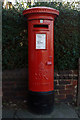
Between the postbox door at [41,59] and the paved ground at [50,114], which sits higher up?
the postbox door at [41,59]

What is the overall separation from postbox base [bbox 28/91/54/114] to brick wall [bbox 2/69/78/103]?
1.97 feet

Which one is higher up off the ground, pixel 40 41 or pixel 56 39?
pixel 56 39

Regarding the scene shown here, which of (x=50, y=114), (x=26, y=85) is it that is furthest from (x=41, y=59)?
(x=50, y=114)

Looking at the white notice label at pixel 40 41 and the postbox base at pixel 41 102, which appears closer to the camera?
the white notice label at pixel 40 41

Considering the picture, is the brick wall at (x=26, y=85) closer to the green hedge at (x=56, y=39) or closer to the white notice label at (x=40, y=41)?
the green hedge at (x=56, y=39)

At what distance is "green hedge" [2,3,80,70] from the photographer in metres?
3.48

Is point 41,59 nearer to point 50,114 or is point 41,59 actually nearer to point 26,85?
point 26,85

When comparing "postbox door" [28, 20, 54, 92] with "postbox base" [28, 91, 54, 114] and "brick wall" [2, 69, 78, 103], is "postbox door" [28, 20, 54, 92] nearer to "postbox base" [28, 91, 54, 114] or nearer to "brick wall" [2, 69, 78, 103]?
"postbox base" [28, 91, 54, 114]

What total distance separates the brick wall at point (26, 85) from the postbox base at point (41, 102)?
0.60m

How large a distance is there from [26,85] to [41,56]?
3.57ft

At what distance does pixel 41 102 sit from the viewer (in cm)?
301

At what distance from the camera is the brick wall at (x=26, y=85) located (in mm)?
3598

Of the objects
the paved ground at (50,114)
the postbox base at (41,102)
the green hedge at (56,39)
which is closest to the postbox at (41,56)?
the postbox base at (41,102)

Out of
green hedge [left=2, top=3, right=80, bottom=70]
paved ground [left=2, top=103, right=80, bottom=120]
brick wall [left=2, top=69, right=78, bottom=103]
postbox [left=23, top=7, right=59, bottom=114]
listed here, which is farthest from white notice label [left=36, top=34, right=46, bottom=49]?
paved ground [left=2, top=103, right=80, bottom=120]
